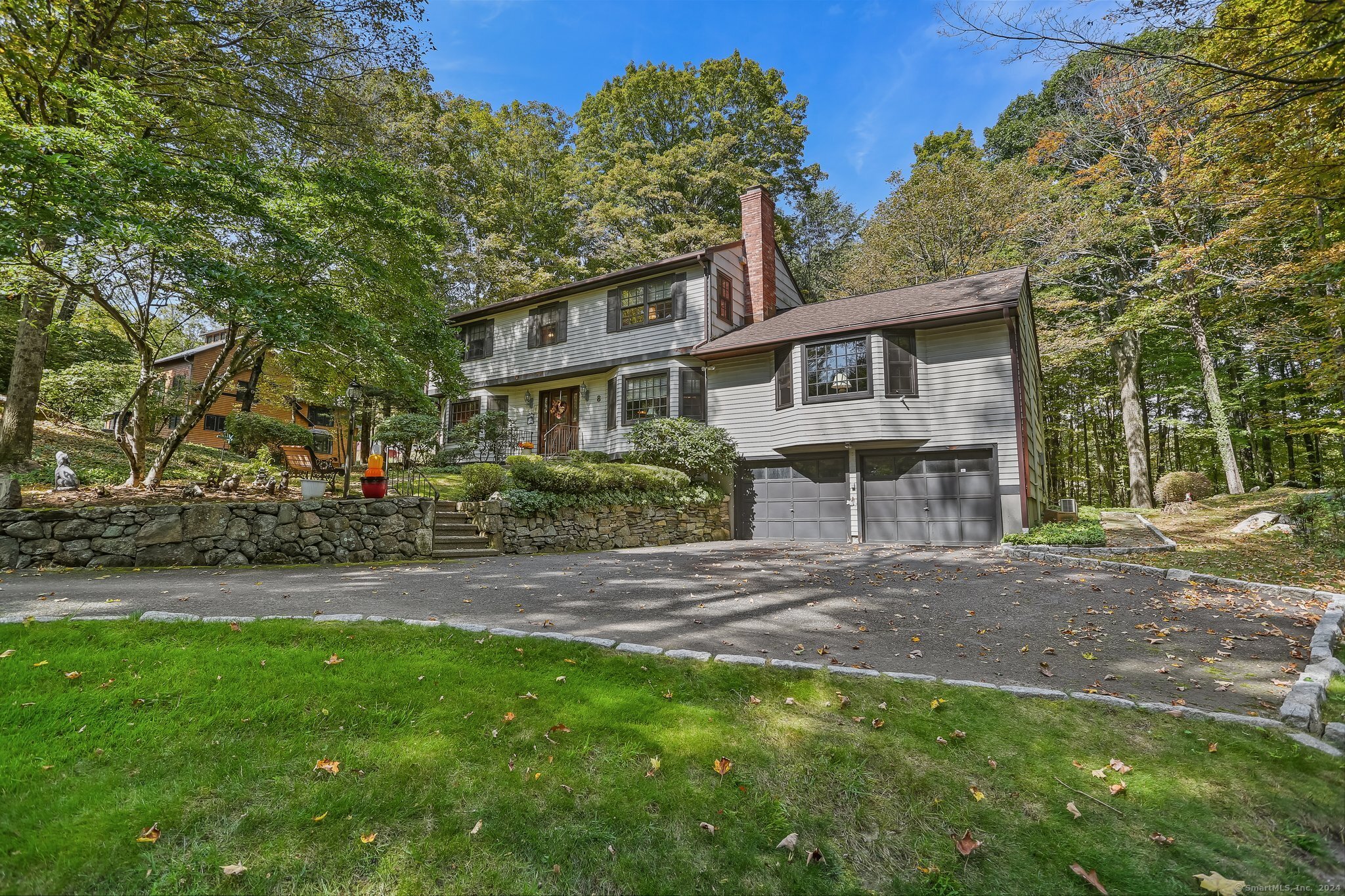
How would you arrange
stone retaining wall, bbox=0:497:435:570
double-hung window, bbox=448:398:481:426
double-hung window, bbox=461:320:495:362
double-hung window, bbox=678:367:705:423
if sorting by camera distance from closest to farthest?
stone retaining wall, bbox=0:497:435:570
double-hung window, bbox=678:367:705:423
double-hung window, bbox=461:320:495:362
double-hung window, bbox=448:398:481:426

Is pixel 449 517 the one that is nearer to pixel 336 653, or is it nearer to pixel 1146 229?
pixel 336 653

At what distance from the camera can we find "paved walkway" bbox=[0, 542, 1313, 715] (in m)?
4.29

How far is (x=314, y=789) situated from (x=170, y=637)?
242 centimetres

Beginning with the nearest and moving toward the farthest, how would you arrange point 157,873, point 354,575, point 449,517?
1. point 157,873
2. point 354,575
3. point 449,517

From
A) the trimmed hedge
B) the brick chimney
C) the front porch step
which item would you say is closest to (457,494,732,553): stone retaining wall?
the front porch step

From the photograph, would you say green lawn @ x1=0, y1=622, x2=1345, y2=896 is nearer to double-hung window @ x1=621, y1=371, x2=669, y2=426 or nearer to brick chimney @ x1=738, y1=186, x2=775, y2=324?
double-hung window @ x1=621, y1=371, x2=669, y2=426

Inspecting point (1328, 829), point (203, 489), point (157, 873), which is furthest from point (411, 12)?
point (1328, 829)

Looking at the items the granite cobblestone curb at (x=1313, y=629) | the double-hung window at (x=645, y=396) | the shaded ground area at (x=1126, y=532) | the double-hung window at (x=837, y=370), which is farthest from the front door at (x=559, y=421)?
the shaded ground area at (x=1126, y=532)

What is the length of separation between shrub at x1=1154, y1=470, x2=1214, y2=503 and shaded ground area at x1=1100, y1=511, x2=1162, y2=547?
4.34 ft

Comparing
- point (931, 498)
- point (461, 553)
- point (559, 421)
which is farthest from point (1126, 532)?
point (559, 421)

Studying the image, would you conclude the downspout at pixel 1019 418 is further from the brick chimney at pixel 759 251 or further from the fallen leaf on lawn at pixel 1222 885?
the fallen leaf on lawn at pixel 1222 885

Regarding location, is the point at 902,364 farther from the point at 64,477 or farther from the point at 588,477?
the point at 64,477

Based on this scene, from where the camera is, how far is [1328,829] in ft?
7.87

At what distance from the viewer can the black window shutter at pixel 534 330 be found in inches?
704
